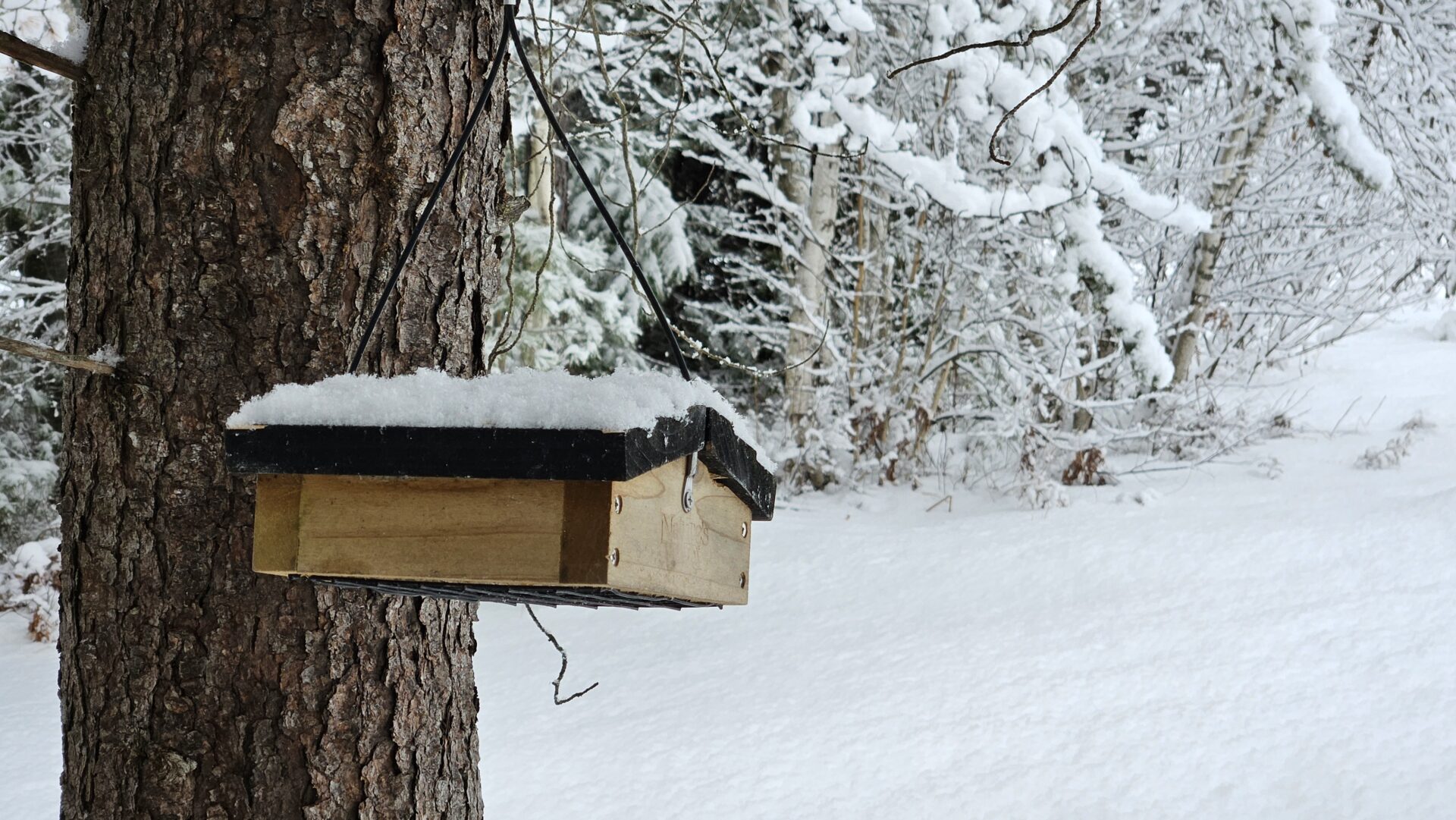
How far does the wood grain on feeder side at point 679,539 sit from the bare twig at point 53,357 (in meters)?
0.68

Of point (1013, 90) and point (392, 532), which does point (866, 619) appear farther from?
point (392, 532)

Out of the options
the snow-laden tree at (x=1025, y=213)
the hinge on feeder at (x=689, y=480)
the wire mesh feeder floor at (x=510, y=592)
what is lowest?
the wire mesh feeder floor at (x=510, y=592)

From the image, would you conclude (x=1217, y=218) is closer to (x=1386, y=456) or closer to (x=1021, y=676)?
(x=1386, y=456)

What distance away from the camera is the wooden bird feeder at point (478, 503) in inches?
43.0

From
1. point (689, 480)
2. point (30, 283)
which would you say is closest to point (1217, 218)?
point (689, 480)

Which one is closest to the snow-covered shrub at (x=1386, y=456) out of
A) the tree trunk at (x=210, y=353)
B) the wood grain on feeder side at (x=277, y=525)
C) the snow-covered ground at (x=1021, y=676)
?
the snow-covered ground at (x=1021, y=676)

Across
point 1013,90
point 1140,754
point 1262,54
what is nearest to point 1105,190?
point 1013,90

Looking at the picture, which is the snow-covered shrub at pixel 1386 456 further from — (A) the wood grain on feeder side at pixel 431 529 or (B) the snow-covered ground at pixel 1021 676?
(A) the wood grain on feeder side at pixel 431 529

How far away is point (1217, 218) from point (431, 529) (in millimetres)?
5365

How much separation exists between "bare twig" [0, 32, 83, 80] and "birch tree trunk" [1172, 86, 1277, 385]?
5.00 m

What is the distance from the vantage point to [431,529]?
1170 mm

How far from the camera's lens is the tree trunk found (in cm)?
146

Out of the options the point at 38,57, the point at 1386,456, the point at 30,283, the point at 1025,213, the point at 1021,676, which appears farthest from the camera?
the point at 30,283

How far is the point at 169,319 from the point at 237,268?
0.11 m
